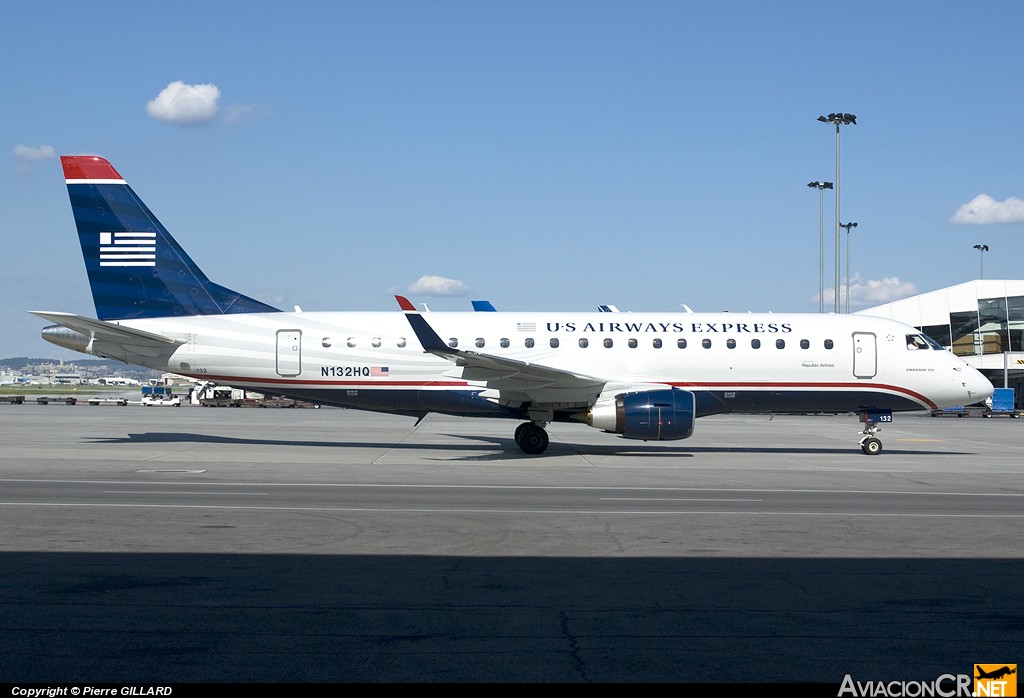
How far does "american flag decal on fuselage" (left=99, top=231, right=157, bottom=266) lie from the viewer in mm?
26438

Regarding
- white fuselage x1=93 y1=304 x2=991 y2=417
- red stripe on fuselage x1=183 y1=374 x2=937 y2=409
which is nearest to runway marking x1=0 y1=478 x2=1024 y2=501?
white fuselage x1=93 y1=304 x2=991 y2=417

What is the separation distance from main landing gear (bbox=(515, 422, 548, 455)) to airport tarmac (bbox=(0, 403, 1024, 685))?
3325 millimetres

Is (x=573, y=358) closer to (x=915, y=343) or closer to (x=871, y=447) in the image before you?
(x=871, y=447)

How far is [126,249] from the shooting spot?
26.5 m

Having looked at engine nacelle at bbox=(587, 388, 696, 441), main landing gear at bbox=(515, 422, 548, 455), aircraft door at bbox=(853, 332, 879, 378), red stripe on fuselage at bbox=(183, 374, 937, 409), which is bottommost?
main landing gear at bbox=(515, 422, 548, 455)

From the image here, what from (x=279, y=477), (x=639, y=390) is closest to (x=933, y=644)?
(x=279, y=477)

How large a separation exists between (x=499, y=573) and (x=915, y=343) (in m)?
20.7

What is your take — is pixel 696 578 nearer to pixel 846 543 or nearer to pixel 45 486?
pixel 846 543

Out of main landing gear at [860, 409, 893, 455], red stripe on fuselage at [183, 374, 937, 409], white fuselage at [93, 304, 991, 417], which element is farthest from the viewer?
main landing gear at [860, 409, 893, 455]

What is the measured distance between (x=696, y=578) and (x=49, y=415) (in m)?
41.4

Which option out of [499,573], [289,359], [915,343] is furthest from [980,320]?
[499,573]

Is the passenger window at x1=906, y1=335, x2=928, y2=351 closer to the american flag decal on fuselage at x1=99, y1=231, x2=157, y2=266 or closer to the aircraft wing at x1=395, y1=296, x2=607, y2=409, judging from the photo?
the aircraft wing at x1=395, y1=296, x2=607, y2=409

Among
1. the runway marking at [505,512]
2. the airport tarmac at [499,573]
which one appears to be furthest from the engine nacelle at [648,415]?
the runway marking at [505,512]

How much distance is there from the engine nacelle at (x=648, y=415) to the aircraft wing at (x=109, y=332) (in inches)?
467
